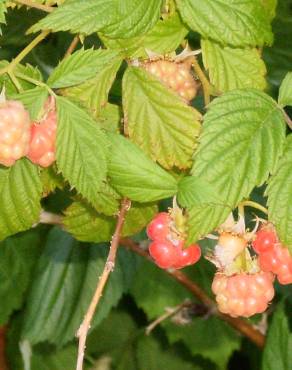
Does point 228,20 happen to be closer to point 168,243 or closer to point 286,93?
point 286,93

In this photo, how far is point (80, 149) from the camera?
1110 millimetres

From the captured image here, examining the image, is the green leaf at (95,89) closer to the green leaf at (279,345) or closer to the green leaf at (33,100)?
the green leaf at (33,100)

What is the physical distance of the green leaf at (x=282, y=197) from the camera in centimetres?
112

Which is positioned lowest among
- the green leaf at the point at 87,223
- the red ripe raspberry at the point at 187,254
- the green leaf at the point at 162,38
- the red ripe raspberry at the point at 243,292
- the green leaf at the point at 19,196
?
the green leaf at the point at 87,223

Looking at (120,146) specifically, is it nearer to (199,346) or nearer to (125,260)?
(125,260)

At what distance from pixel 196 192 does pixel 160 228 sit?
0.12 meters

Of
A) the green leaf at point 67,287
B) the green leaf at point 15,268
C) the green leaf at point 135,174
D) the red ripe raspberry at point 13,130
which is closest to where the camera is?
the red ripe raspberry at point 13,130

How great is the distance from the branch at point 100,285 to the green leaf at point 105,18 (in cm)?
26

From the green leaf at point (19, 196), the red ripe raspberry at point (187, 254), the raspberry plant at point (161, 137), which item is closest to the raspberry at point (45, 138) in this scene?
the raspberry plant at point (161, 137)

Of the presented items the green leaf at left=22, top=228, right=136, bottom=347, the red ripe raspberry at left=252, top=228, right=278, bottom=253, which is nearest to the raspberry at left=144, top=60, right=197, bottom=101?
the red ripe raspberry at left=252, top=228, right=278, bottom=253

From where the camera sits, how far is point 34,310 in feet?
7.38

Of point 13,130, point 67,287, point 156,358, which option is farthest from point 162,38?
point 156,358

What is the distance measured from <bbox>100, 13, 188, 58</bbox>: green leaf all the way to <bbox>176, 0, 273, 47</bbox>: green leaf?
43 mm

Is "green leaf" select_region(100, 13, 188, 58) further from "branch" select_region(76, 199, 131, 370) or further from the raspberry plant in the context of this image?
"branch" select_region(76, 199, 131, 370)
